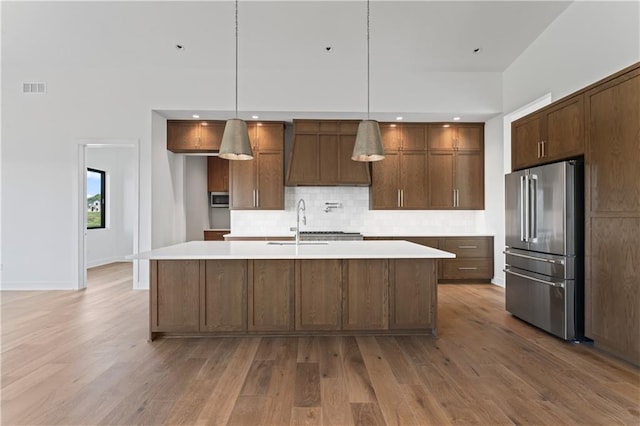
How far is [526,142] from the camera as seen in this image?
3736 millimetres

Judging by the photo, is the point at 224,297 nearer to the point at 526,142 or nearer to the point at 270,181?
the point at 270,181

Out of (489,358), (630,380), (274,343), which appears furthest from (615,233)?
(274,343)

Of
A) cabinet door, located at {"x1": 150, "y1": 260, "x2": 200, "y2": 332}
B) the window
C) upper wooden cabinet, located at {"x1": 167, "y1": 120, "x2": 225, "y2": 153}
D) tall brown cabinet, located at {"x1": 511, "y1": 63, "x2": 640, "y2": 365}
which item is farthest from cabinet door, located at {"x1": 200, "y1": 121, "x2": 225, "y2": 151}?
tall brown cabinet, located at {"x1": 511, "y1": 63, "x2": 640, "y2": 365}

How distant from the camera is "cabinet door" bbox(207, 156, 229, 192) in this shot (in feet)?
25.3

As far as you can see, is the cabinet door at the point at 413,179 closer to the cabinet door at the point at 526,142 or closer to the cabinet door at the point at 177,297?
the cabinet door at the point at 526,142

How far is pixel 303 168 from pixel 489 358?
12.3 ft

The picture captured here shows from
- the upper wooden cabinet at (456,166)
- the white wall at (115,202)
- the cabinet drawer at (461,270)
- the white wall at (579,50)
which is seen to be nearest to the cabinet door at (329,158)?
the upper wooden cabinet at (456,166)

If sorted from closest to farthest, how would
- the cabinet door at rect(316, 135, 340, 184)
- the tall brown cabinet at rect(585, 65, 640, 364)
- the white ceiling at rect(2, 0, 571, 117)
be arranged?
the tall brown cabinet at rect(585, 65, 640, 364) → the white ceiling at rect(2, 0, 571, 117) → the cabinet door at rect(316, 135, 340, 184)

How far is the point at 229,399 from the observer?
6.98ft

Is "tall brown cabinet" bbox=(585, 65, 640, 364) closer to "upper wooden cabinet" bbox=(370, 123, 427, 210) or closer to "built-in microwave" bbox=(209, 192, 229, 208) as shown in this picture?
"upper wooden cabinet" bbox=(370, 123, 427, 210)

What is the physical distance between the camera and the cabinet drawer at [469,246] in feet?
18.3

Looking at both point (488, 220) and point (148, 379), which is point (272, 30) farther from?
point (488, 220)

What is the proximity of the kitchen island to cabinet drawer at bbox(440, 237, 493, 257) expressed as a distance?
8.49 ft

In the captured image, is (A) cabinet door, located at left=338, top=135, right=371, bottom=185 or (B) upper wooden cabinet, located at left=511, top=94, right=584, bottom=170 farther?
(A) cabinet door, located at left=338, top=135, right=371, bottom=185
